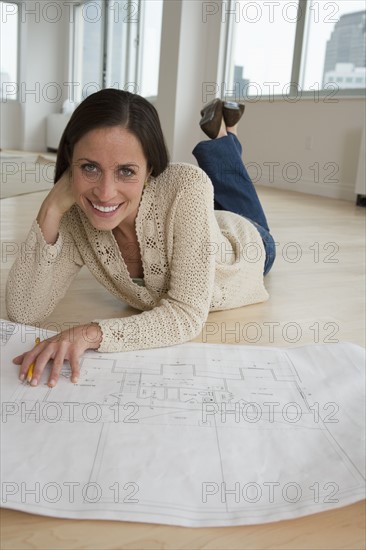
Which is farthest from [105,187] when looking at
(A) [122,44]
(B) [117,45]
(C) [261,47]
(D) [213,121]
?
(B) [117,45]

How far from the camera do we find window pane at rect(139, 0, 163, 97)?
5855mm

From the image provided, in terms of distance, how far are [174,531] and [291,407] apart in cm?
27

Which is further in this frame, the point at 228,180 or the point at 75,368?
the point at 228,180

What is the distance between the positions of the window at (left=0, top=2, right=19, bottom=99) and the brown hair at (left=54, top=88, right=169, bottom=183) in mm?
7595

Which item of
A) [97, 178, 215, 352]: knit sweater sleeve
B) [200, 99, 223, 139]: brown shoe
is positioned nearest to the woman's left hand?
[97, 178, 215, 352]: knit sweater sleeve

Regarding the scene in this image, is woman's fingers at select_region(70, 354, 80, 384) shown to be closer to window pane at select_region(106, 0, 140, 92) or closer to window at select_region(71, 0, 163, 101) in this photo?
window at select_region(71, 0, 163, 101)

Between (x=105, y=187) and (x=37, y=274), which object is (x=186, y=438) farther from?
(x=37, y=274)

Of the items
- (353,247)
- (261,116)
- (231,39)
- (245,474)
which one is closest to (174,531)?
(245,474)

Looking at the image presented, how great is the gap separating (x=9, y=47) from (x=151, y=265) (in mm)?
7624

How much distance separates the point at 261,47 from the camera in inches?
185

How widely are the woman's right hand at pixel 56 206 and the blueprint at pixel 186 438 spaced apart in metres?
0.26

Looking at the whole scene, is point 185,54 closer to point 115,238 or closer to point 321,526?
point 115,238

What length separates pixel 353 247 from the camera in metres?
2.22

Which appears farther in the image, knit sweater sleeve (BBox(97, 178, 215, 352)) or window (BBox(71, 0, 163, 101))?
window (BBox(71, 0, 163, 101))
